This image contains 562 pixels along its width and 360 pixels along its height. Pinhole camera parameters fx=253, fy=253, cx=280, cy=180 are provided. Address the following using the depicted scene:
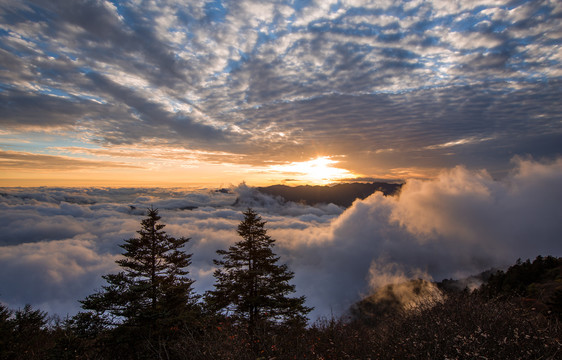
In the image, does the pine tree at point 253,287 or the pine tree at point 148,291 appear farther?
the pine tree at point 253,287

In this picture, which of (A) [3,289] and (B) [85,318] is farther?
(A) [3,289]

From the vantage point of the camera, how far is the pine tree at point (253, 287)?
1938cm

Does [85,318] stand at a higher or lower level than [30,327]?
higher

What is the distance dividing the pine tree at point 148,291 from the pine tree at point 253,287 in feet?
9.45

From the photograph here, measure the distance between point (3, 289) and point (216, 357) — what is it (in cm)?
28641

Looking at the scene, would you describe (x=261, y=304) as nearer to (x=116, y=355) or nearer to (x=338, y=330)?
(x=338, y=330)

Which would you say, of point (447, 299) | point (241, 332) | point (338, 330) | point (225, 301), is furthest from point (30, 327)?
point (447, 299)

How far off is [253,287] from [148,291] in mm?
7487

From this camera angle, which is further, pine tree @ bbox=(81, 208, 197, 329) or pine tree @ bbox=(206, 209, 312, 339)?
pine tree @ bbox=(206, 209, 312, 339)

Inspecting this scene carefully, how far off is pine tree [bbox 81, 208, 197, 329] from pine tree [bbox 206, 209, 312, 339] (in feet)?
9.45

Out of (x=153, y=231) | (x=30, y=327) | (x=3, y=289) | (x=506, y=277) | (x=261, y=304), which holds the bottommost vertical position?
(x=3, y=289)

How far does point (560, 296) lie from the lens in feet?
53.4

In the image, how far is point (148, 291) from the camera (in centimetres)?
1716

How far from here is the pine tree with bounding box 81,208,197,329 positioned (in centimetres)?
1637
